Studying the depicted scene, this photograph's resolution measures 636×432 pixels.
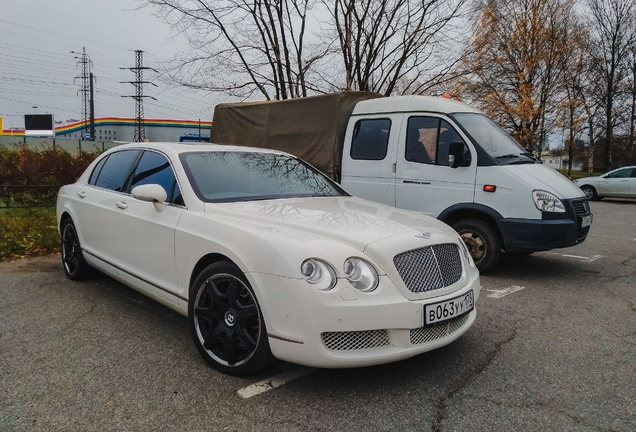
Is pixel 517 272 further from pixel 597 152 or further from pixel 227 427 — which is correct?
pixel 597 152

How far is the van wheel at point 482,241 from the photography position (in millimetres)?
5816

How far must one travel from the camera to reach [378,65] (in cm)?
1473

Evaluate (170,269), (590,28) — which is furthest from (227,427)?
(590,28)

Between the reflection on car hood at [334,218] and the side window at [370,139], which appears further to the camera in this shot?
the side window at [370,139]

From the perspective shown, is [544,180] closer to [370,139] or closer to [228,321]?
[370,139]

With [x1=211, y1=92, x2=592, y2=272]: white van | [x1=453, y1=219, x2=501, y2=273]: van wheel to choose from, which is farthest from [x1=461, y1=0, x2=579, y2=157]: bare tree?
[x1=453, y1=219, x2=501, y2=273]: van wheel

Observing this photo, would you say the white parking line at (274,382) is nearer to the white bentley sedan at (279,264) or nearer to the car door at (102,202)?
the white bentley sedan at (279,264)

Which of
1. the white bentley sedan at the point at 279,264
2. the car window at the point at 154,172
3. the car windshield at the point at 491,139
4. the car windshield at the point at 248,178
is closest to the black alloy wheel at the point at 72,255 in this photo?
the white bentley sedan at the point at 279,264

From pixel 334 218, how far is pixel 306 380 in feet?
3.41

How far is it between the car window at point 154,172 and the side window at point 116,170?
0.68ft

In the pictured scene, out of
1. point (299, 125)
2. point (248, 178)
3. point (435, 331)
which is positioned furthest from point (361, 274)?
point (299, 125)

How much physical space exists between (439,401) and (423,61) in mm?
13520

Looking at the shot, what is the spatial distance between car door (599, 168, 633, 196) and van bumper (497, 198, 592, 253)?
16.2 metres

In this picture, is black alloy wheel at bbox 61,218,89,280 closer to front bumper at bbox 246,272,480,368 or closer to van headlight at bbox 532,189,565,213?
front bumper at bbox 246,272,480,368
